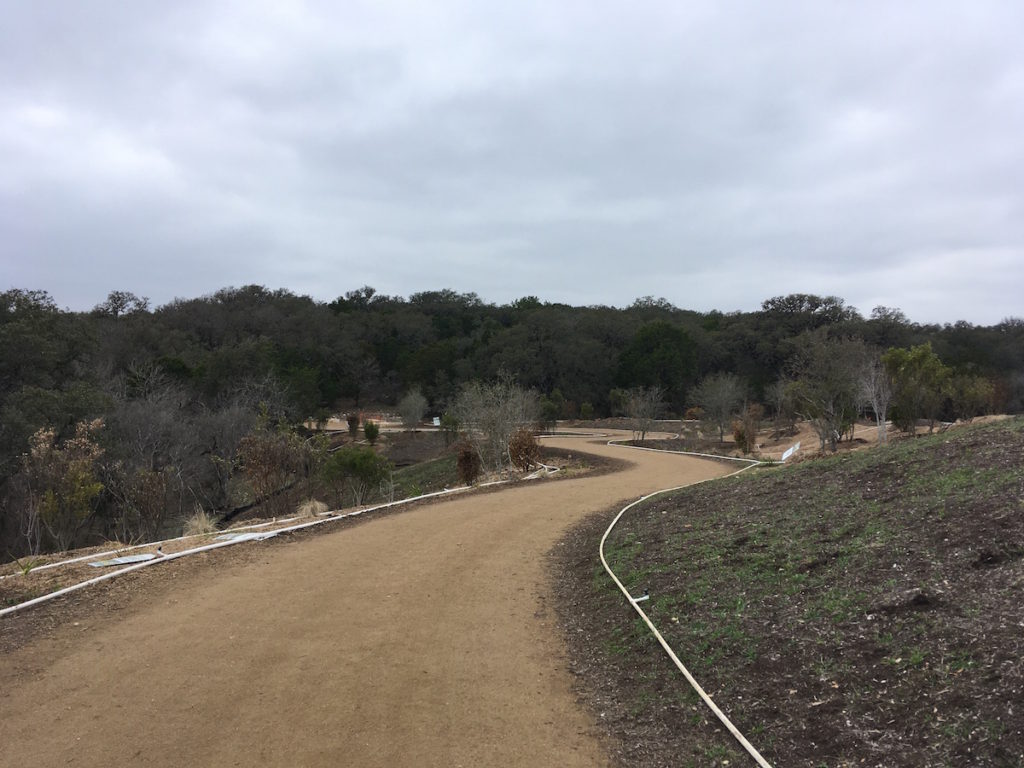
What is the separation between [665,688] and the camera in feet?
14.9

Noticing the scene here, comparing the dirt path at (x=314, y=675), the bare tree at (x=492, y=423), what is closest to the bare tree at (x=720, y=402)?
the bare tree at (x=492, y=423)

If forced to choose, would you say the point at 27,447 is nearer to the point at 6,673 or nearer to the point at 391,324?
the point at 6,673

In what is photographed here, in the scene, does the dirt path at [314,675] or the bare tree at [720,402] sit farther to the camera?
the bare tree at [720,402]

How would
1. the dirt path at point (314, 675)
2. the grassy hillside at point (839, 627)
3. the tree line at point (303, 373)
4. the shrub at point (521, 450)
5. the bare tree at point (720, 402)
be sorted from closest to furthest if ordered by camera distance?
the grassy hillside at point (839, 627) → the dirt path at point (314, 675) → the tree line at point (303, 373) → the shrub at point (521, 450) → the bare tree at point (720, 402)

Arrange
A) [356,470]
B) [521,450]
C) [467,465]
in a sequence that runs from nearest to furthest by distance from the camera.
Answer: [356,470]
[467,465]
[521,450]

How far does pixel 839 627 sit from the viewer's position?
14.7ft

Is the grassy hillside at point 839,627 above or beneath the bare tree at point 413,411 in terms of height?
beneath

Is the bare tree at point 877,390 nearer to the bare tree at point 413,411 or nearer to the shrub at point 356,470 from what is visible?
the shrub at point 356,470

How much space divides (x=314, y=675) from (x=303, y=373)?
41749 millimetres

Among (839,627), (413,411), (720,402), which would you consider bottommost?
(839,627)

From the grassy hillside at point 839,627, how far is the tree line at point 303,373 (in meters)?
9.50

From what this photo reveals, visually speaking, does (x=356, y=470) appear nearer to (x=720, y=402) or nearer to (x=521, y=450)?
(x=521, y=450)

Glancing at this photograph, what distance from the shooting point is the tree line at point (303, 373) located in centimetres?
1534

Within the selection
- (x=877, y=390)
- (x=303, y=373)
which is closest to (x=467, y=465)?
(x=877, y=390)
